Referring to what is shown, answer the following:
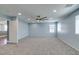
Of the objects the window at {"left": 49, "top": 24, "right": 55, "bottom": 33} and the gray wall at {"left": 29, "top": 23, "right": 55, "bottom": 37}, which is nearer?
the window at {"left": 49, "top": 24, "right": 55, "bottom": 33}

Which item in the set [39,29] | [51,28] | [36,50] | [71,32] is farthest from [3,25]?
[51,28]

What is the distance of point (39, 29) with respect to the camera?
1565cm

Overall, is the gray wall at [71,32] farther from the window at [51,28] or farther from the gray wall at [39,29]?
the gray wall at [39,29]

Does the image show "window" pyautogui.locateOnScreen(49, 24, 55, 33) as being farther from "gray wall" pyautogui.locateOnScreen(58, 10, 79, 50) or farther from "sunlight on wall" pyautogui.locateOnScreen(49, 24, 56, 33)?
"gray wall" pyautogui.locateOnScreen(58, 10, 79, 50)

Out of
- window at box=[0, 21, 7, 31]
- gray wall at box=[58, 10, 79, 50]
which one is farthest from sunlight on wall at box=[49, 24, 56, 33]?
window at box=[0, 21, 7, 31]

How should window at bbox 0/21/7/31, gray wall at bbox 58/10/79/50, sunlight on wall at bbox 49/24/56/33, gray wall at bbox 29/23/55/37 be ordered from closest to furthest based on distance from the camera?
gray wall at bbox 58/10/79/50 → window at bbox 0/21/7/31 → sunlight on wall at bbox 49/24/56/33 → gray wall at bbox 29/23/55/37

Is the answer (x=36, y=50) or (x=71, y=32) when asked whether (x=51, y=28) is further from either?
(x=36, y=50)

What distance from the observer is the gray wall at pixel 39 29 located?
1544 centimetres

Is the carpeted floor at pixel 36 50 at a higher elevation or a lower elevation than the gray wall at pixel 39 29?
lower

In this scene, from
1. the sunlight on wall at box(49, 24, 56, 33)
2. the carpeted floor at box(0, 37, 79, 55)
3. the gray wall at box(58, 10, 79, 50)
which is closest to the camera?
the carpeted floor at box(0, 37, 79, 55)

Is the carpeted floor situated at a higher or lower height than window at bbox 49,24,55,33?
lower

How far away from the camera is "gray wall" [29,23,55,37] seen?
15.4 m

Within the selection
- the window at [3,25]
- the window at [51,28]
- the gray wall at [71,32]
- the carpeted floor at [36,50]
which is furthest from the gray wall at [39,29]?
the carpeted floor at [36,50]
